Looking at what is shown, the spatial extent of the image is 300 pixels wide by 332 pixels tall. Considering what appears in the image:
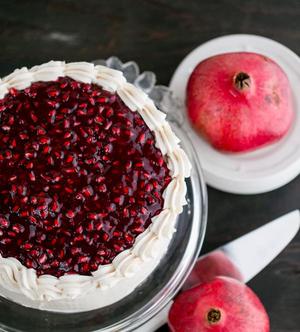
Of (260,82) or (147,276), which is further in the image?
(260,82)

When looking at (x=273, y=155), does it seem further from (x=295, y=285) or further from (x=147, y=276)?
(x=147, y=276)

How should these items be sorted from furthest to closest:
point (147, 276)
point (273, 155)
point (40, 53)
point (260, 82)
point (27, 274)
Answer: point (40, 53), point (273, 155), point (260, 82), point (147, 276), point (27, 274)

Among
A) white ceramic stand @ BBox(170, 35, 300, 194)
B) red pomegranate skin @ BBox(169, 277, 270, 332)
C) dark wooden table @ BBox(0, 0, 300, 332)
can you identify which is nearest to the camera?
red pomegranate skin @ BBox(169, 277, 270, 332)

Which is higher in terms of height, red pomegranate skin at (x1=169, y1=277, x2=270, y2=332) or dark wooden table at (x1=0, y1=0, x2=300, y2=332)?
dark wooden table at (x1=0, y1=0, x2=300, y2=332)

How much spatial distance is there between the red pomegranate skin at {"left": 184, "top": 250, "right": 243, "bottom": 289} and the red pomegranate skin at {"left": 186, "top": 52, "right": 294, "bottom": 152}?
0.91 feet

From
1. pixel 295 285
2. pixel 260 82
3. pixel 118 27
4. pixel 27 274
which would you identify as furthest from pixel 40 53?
pixel 295 285

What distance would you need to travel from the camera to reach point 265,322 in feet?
5.27

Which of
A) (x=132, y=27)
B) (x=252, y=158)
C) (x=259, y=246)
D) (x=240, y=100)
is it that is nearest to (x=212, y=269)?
(x=259, y=246)

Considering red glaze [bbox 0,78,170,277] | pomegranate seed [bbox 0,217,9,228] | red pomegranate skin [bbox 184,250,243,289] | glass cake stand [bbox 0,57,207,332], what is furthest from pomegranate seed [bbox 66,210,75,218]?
red pomegranate skin [bbox 184,250,243,289]

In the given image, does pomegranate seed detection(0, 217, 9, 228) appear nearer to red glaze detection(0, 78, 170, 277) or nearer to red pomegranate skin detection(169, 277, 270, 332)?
red glaze detection(0, 78, 170, 277)

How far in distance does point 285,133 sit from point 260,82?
169 millimetres

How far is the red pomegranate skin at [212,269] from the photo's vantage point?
172 centimetres

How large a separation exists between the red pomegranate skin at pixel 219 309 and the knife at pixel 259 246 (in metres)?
0.09

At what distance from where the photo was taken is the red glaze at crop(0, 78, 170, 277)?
1339 millimetres
